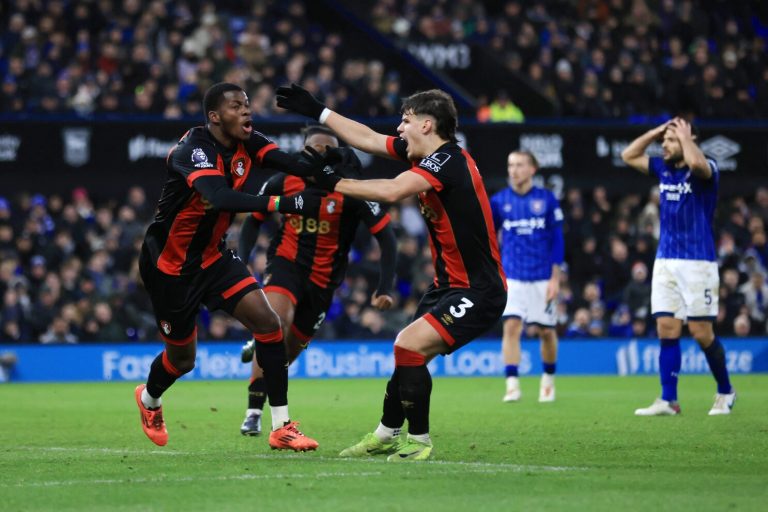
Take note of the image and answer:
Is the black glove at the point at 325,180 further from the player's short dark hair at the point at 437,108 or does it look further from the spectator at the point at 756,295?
the spectator at the point at 756,295

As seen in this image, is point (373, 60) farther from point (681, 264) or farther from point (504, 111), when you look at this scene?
point (681, 264)

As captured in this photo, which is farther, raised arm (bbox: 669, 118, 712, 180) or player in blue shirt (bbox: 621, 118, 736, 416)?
player in blue shirt (bbox: 621, 118, 736, 416)

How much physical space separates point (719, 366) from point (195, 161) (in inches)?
233

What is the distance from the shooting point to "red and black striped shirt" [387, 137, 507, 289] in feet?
27.0

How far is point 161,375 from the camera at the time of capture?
9.47 m

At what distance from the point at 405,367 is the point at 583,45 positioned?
19.7 metres

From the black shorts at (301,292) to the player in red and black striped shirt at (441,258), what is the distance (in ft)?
8.26

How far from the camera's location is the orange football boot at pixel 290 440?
8805 millimetres

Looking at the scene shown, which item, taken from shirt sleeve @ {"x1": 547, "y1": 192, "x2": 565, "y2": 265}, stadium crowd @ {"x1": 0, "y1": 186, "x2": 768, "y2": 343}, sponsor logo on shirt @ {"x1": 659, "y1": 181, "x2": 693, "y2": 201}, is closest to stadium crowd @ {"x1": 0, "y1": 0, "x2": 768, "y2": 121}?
stadium crowd @ {"x1": 0, "y1": 186, "x2": 768, "y2": 343}

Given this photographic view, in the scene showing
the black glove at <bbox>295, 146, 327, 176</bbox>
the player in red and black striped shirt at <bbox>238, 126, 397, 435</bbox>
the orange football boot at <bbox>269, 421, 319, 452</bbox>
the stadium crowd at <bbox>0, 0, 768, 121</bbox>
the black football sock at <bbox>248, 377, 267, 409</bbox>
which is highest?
the stadium crowd at <bbox>0, 0, 768, 121</bbox>

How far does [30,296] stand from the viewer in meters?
20.8

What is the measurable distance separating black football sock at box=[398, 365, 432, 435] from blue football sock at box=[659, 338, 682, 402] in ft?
15.2

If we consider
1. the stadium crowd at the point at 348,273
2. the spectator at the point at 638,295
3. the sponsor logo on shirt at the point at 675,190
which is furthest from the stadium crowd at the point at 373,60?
the sponsor logo on shirt at the point at 675,190

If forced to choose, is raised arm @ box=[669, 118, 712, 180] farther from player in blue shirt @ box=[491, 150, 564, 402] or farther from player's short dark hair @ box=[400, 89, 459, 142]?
player's short dark hair @ box=[400, 89, 459, 142]
